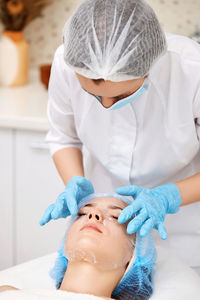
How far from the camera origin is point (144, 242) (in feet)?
5.29

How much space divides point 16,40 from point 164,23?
0.80m

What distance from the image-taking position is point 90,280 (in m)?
1.57

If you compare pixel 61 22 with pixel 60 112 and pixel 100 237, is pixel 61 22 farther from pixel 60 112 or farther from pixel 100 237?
pixel 100 237

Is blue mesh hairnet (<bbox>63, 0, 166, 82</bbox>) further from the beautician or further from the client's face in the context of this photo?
the client's face

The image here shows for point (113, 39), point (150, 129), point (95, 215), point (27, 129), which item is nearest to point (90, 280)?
point (95, 215)

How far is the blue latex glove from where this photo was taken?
→ 146 centimetres

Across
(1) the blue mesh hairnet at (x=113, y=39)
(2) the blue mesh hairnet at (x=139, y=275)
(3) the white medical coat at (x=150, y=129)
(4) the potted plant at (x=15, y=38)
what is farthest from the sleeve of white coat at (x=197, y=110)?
(4) the potted plant at (x=15, y=38)

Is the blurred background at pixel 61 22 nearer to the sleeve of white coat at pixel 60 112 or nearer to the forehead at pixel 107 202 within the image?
the sleeve of white coat at pixel 60 112

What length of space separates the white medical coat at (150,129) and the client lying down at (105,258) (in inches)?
7.5

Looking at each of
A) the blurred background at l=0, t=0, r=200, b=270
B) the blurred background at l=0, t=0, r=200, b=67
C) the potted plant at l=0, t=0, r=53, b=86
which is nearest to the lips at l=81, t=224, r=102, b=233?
the blurred background at l=0, t=0, r=200, b=270

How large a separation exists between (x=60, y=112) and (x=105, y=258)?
546mm

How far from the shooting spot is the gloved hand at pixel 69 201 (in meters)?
1.58

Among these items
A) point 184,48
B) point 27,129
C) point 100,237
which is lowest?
point 27,129

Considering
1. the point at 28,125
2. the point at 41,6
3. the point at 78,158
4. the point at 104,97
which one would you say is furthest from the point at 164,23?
the point at 104,97
